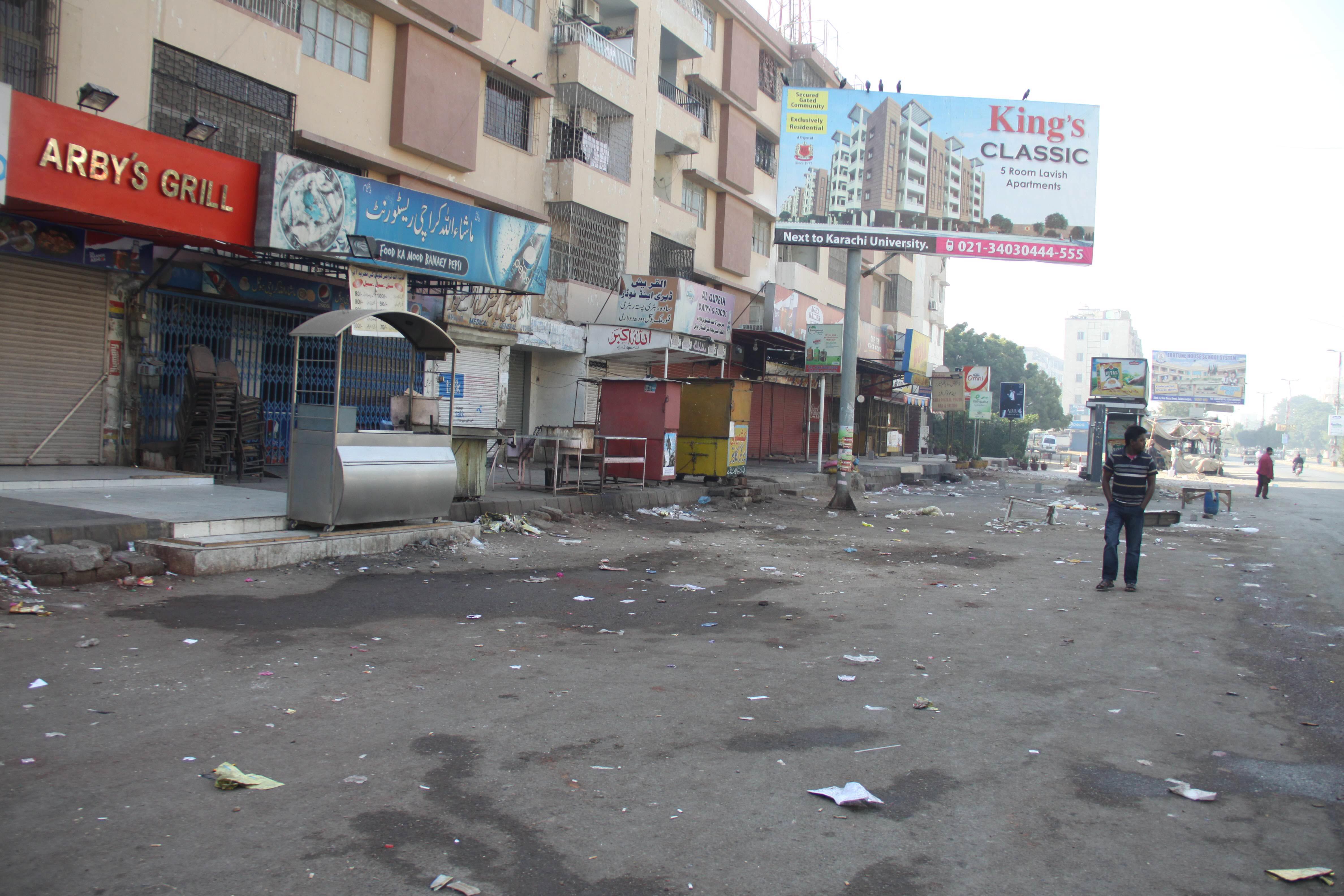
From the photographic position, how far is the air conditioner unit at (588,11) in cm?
2139

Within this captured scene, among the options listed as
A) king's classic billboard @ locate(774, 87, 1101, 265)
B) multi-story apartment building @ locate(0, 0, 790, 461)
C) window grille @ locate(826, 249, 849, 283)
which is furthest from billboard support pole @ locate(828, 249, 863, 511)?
window grille @ locate(826, 249, 849, 283)

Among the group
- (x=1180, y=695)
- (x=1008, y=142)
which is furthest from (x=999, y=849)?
Result: (x=1008, y=142)

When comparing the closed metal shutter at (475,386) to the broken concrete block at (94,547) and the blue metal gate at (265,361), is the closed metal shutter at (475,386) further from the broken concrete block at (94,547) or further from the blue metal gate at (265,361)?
the broken concrete block at (94,547)

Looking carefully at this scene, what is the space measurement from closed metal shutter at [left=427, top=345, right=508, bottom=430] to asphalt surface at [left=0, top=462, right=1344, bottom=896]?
9.90 m

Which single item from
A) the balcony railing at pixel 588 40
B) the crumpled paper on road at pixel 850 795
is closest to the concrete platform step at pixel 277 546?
the crumpled paper on road at pixel 850 795

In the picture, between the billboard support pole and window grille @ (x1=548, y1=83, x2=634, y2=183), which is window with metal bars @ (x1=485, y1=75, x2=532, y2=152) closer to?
window grille @ (x1=548, y1=83, x2=634, y2=183)

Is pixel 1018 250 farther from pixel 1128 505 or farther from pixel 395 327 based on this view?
pixel 395 327

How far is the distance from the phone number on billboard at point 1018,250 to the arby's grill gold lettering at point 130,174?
13.5 meters

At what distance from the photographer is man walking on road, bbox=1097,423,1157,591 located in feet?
29.1

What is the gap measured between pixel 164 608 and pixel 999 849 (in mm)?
5689

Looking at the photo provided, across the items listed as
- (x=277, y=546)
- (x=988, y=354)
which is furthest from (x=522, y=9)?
(x=988, y=354)

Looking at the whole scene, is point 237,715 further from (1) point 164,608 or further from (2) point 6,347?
(2) point 6,347

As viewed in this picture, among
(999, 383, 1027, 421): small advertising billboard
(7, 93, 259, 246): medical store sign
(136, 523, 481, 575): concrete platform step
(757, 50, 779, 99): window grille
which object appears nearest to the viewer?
(136, 523, 481, 575): concrete platform step

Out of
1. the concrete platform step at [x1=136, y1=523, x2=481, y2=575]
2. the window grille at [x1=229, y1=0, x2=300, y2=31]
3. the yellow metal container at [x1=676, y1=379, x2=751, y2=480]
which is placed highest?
the window grille at [x1=229, y1=0, x2=300, y2=31]
